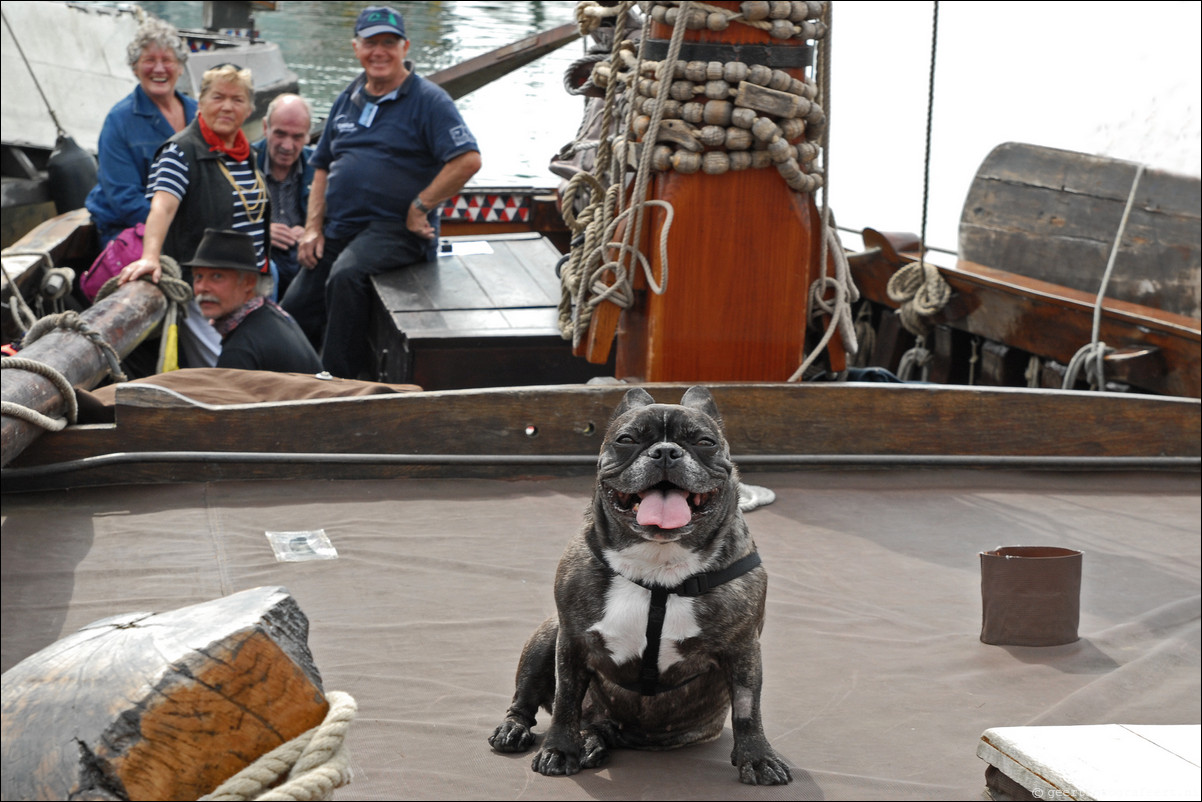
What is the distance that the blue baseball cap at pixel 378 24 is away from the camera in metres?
5.46

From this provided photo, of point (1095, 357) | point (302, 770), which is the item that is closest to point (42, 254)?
point (1095, 357)

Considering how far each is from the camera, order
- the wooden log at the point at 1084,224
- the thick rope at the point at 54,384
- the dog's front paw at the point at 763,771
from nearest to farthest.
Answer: the dog's front paw at the point at 763,771
the thick rope at the point at 54,384
the wooden log at the point at 1084,224

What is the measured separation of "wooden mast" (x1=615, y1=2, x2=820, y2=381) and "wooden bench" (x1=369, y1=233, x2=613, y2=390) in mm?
745

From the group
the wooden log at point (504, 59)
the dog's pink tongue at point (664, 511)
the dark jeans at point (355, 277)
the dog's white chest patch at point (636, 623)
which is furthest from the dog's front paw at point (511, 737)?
the wooden log at point (504, 59)

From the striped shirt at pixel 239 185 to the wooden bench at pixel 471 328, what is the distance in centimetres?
54

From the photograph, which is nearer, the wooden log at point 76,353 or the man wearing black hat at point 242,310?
the wooden log at point 76,353

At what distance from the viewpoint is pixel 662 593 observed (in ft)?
A: 6.44

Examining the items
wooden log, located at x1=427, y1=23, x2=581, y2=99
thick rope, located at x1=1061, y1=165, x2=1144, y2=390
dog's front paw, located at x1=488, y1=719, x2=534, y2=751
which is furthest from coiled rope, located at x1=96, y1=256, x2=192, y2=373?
wooden log, located at x1=427, y1=23, x2=581, y2=99

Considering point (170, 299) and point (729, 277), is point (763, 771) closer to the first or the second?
point (729, 277)

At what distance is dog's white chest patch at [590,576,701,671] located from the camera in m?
1.96

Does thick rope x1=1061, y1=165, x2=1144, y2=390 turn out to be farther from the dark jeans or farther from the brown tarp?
the dark jeans

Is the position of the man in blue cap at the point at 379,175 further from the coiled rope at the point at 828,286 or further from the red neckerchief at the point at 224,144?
the coiled rope at the point at 828,286

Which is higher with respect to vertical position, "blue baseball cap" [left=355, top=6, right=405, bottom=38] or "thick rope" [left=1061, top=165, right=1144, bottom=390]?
"blue baseball cap" [left=355, top=6, right=405, bottom=38]

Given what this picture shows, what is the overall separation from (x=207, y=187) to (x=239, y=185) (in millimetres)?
119
